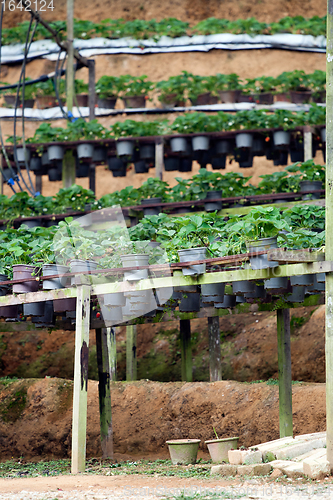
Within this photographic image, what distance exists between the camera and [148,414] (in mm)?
9742

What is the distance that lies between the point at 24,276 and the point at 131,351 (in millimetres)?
4272

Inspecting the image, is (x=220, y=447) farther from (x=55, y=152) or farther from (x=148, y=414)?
(x=55, y=152)

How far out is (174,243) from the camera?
19.5 feet

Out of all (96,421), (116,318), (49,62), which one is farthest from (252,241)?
(49,62)

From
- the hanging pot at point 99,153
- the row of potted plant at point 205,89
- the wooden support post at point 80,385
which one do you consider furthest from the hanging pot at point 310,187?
the row of potted plant at point 205,89

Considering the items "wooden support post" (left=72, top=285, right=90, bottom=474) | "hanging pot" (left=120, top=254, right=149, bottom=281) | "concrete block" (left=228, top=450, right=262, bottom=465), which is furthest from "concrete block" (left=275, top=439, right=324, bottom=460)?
"hanging pot" (left=120, top=254, right=149, bottom=281)

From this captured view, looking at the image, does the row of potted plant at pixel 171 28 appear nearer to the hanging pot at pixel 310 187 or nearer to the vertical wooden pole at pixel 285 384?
the hanging pot at pixel 310 187

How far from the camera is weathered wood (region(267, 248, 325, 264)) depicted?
497 centimetres

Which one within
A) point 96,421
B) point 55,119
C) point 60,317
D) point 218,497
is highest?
point 55,119

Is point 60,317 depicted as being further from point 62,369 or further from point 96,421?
point 62,369

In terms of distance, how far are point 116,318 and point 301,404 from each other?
3.40 meters

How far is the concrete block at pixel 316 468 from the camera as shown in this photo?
5.05 m

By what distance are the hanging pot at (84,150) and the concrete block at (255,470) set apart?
652cm

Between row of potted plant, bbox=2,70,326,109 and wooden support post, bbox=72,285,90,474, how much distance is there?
7.73 meters
